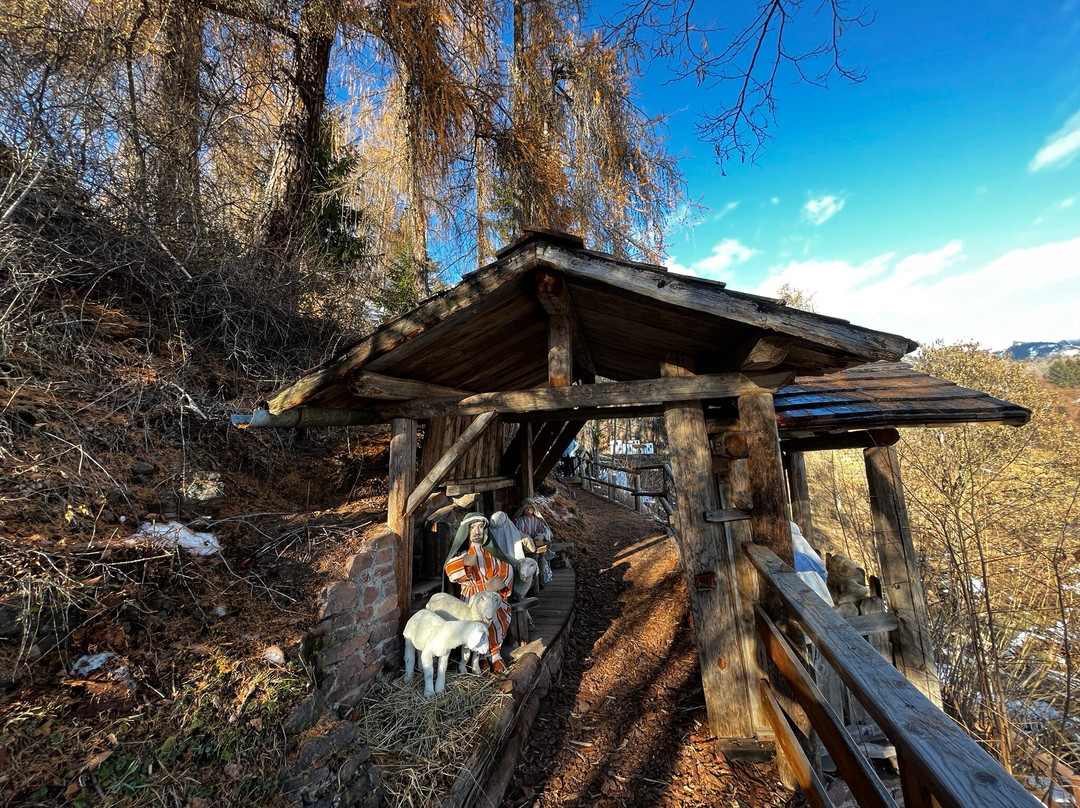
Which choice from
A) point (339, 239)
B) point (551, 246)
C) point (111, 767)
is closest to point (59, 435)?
point (111, 767)

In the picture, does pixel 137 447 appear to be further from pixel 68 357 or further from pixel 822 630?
pixel 822 630

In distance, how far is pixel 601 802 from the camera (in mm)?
3109

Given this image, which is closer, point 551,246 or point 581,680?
point 551,246

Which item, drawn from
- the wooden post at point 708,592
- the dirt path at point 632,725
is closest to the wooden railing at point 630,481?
the dirt path at point 632,725

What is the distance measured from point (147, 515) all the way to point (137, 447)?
86 centimetres

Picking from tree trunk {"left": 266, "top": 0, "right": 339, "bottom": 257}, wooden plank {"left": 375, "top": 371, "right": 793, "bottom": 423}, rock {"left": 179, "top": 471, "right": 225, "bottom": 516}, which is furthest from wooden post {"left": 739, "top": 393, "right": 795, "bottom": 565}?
tree trunk {"left": 266, "top": 0, "right": 339, "bottom": 257}

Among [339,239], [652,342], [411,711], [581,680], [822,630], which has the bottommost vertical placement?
[581,680]

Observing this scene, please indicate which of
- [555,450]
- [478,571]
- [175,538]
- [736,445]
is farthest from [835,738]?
[555,450]

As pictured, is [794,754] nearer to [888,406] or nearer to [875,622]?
[875,622]

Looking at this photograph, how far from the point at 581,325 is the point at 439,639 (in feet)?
10.5

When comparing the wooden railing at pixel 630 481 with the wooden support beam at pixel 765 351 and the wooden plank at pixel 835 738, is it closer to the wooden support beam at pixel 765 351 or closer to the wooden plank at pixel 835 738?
the wooden support beam at pixel 765 351

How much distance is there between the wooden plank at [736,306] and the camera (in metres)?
2.73

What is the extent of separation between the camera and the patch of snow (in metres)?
2.71

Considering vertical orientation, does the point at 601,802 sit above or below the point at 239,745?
below
